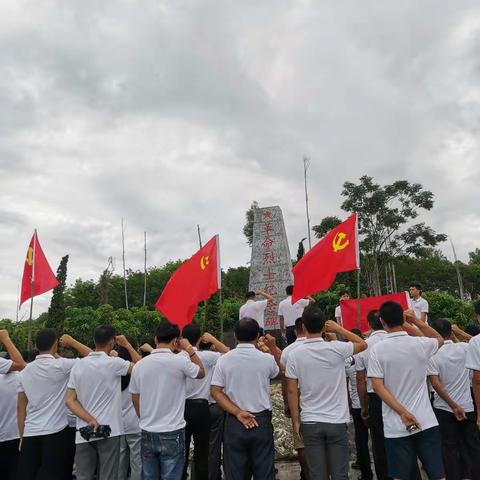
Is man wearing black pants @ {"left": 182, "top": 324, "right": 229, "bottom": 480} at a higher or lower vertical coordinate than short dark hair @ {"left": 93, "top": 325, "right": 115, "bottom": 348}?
lower

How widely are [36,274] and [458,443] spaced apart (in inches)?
219

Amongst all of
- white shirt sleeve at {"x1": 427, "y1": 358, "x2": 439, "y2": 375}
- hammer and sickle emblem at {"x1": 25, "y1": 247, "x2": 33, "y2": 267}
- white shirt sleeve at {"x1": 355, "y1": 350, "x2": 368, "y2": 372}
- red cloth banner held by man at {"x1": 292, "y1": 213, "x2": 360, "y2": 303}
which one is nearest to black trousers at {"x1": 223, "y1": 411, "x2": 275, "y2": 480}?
white shirt sleeve at {"x1": 355, "y1": 350, "x2": 368, "y2": 372}

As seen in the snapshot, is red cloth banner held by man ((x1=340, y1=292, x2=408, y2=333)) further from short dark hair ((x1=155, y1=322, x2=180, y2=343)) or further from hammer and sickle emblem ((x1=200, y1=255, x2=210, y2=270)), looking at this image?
short dark hair ((x1=155, y1=322, x2=180, y2=343))

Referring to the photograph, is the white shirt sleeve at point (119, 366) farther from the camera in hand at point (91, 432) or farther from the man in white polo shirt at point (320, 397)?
the man in white polo shirt at point (320, 397)

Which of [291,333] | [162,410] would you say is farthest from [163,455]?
[291,333]

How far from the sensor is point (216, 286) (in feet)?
19.8

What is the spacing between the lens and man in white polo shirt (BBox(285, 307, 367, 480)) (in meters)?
3.52

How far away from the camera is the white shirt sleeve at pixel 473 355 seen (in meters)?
3.92

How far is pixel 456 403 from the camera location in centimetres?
426

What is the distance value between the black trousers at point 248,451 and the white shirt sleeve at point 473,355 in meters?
1.80

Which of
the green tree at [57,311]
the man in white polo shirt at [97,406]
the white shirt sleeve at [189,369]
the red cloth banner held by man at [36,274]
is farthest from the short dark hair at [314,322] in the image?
the green tree at [57,311]

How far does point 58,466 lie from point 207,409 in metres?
1.37

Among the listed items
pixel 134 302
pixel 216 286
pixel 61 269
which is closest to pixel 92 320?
pixel 61 269

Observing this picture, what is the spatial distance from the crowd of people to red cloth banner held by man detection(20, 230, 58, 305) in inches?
89.6
